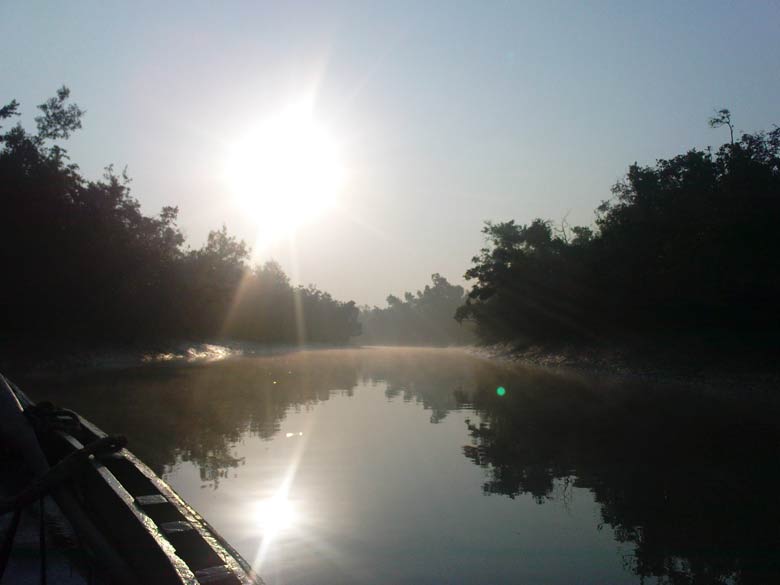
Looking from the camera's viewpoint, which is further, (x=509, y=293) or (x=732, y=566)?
(x=509, y=293)

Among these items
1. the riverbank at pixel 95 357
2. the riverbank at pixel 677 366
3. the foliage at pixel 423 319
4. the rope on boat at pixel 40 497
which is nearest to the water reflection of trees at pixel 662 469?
the riverbank at pixel 677 366

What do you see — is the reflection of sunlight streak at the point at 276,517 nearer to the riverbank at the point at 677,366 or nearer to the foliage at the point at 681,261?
the riverbank at the point at 677,366

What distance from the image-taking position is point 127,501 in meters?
4.50

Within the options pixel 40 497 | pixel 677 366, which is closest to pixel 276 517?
pixel 40 497

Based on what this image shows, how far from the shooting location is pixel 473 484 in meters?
9.04

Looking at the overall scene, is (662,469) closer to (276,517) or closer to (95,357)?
(276,517)

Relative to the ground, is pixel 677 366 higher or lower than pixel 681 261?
lower

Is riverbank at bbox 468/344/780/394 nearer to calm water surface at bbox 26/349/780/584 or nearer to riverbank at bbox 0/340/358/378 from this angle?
calm water surface at bbox 26/349/780/584

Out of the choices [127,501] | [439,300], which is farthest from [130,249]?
[439,300]

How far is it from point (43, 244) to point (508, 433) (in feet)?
95.9

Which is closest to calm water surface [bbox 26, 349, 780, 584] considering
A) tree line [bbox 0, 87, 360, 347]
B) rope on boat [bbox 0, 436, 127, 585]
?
rope on boat [bbox 0, 436, 127, 585]

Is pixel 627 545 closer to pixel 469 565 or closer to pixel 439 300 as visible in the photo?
pixel 469 565

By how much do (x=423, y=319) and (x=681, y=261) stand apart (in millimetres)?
125219

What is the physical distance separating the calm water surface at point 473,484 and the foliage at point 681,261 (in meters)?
10.3
